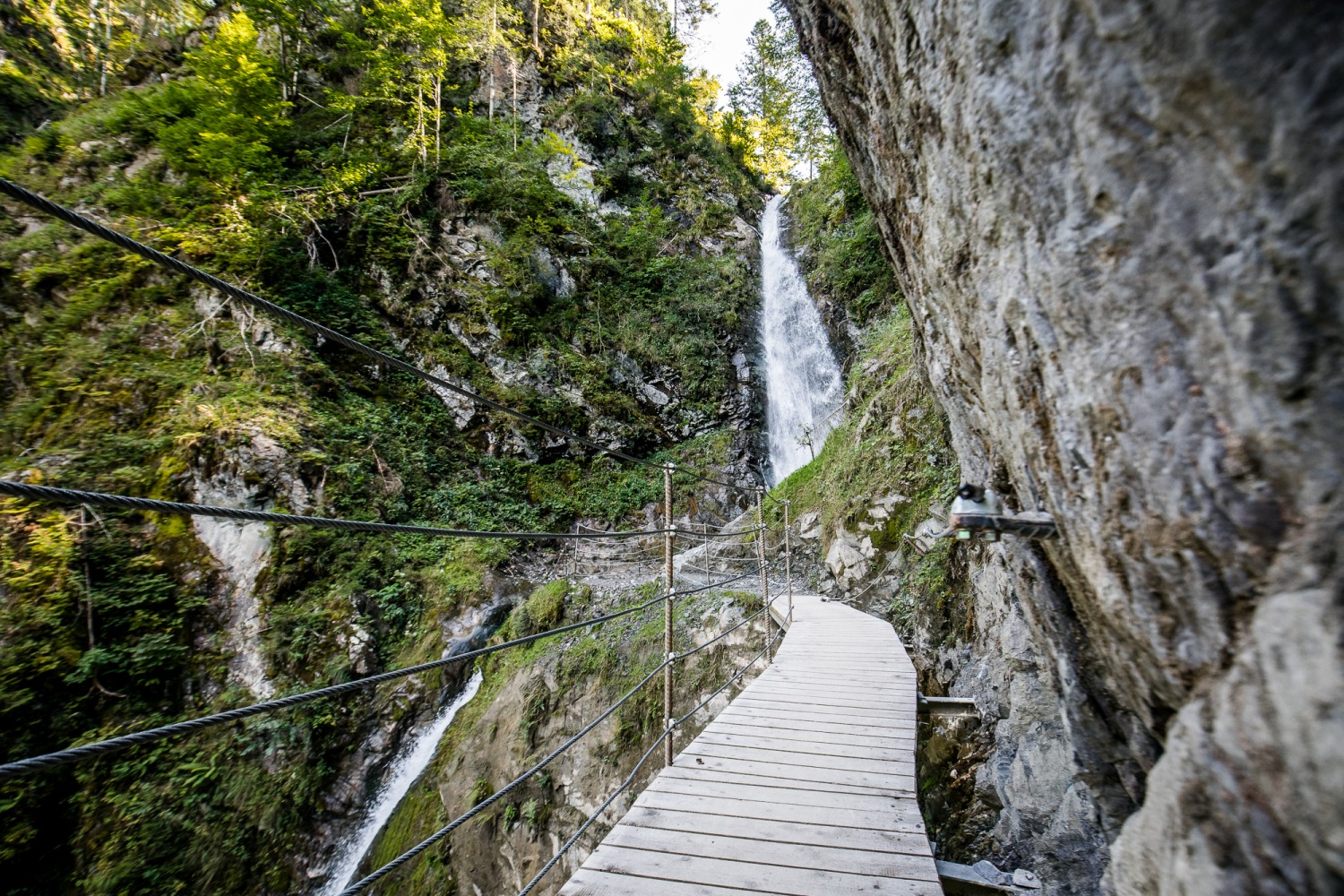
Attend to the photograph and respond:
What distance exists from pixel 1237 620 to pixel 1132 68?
2.91ft

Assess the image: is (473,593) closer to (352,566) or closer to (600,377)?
(352,566)

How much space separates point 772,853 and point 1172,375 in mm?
2048

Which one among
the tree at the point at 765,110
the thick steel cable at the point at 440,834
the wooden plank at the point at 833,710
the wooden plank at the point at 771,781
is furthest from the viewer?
the tree at the point at 765,110

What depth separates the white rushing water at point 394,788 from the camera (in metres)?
5.09

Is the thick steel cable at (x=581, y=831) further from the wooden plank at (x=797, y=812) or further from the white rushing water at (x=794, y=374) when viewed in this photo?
the white rushing water at (x=794, y=374)

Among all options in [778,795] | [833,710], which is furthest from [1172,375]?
[833,710]

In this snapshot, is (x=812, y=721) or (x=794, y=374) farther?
(x=794, y=374)

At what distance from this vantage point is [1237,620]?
29.4 inches

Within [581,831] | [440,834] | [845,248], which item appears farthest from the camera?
[845,248]

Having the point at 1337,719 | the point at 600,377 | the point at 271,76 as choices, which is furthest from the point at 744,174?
the point at 1337,719

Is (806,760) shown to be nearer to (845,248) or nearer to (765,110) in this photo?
(845,248)

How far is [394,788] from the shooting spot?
18.6 feet

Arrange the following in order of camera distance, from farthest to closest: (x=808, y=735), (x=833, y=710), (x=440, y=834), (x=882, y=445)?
1. (x=882, y=445)
2. (x=833, y=710)
3. (x=808, y=735)
4. (x=440, y=834)

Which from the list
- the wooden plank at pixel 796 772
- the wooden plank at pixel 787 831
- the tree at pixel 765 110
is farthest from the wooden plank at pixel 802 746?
the tree at pixel 765 110
